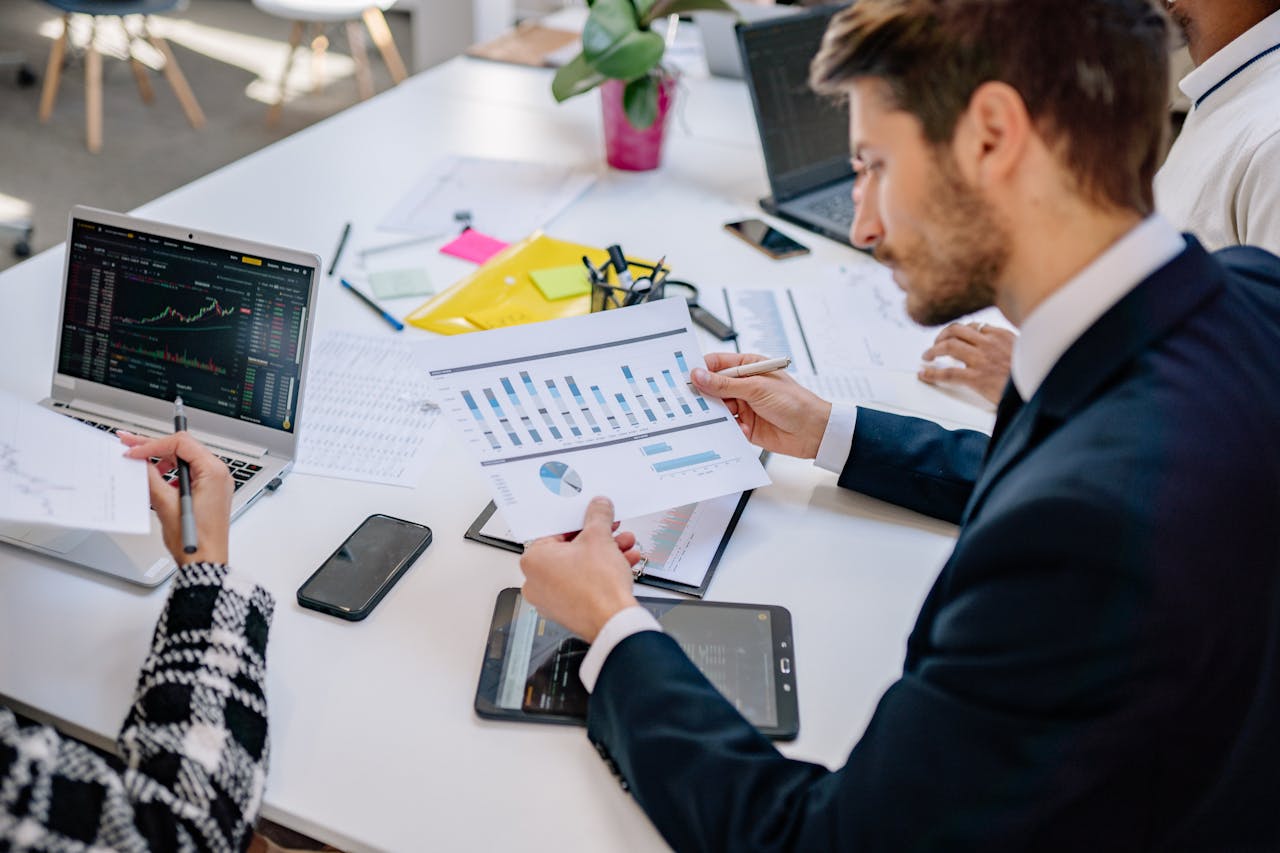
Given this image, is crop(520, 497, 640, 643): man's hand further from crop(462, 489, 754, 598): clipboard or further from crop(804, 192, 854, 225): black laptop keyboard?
crop(804, 192, 854, 225): black laptop keyboard

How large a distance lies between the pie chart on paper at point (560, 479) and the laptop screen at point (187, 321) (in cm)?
33

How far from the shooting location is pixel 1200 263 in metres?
0.78

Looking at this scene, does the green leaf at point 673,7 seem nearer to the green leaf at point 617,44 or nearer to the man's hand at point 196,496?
the green leaf at point 617,44

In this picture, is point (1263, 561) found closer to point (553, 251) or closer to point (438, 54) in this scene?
point (553, 251)

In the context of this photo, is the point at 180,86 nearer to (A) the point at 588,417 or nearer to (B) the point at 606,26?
(B) the point at 606,26

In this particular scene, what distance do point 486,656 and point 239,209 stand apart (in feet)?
3.83

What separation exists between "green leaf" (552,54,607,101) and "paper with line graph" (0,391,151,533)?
47.8 inches

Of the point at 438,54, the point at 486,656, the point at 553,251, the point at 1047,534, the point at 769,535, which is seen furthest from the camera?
the point at 438,54

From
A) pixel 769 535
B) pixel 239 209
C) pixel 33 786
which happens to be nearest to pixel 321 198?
pixel 239 209

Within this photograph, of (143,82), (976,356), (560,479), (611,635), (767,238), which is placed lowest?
(611,635)

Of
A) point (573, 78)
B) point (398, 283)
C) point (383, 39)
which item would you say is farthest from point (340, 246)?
point (383, 39)

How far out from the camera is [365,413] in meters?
1.36

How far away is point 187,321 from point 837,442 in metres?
0.79

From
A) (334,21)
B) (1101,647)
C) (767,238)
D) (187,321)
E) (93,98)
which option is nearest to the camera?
(1101,647)
